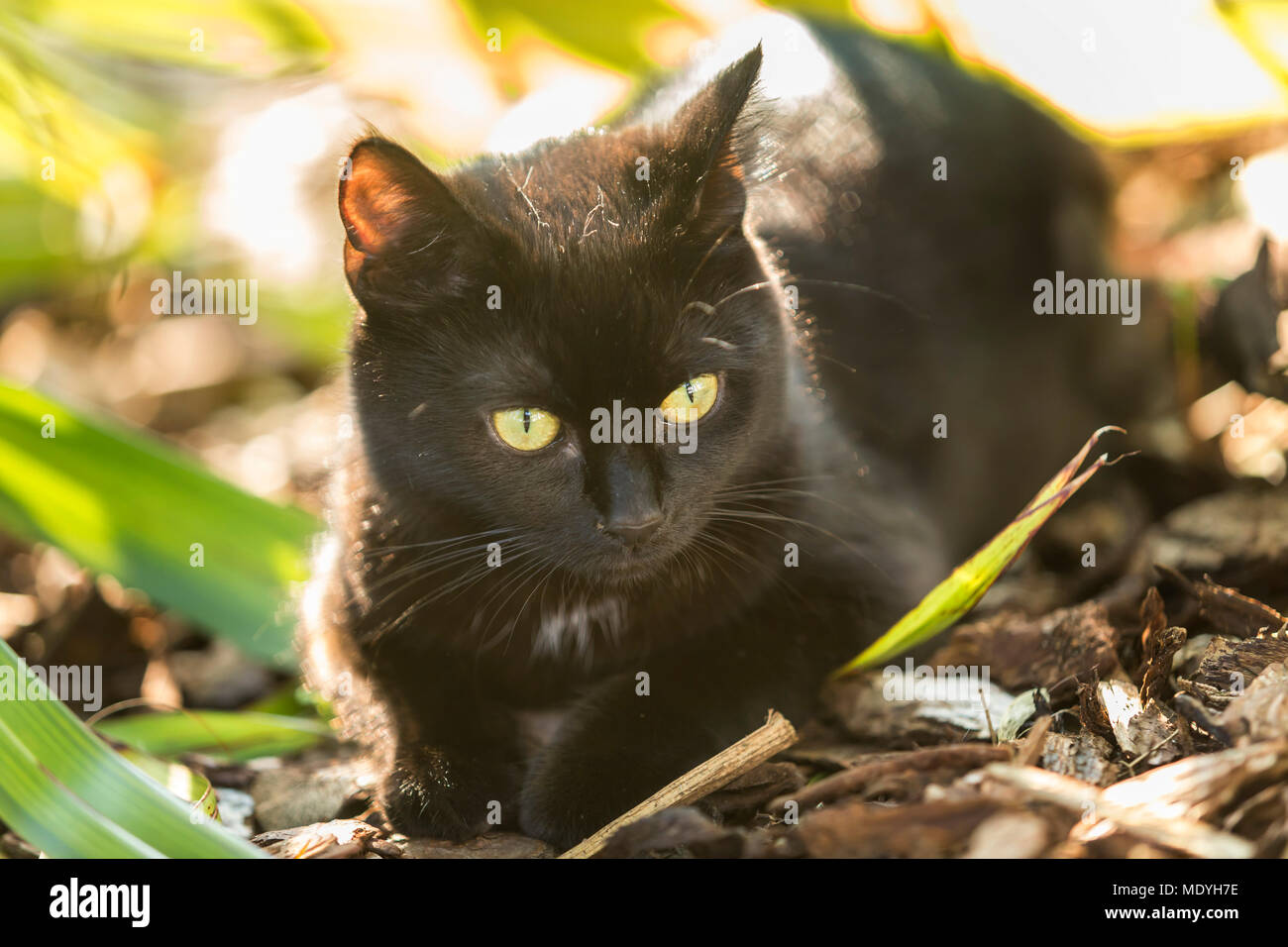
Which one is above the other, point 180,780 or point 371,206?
point 371,206

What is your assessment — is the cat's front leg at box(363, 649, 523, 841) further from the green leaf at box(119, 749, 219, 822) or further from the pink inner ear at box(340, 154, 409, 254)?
the pink inner ear at box(340, 154, 409, 254)

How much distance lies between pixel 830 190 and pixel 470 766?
66.9 inches

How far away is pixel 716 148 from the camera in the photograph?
5.75ft

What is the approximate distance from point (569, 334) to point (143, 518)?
1.38 metres

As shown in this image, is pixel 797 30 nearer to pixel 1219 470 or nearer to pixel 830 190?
pixel 830 190

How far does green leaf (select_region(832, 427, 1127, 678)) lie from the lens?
172 centimetres

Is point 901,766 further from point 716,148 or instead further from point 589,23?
point 589,23

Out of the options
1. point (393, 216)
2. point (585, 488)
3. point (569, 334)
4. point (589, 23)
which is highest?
point (589, 23)

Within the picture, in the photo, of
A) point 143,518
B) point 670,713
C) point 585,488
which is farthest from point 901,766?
point 143,518

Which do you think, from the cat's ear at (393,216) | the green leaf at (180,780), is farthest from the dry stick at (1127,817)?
the green leaf at (180,780)

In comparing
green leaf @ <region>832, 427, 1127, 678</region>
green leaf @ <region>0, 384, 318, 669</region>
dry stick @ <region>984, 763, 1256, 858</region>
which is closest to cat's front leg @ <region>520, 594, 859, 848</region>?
green leaf @ <region>832, 427, 1127, 678</region>

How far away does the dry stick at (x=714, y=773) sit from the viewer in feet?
5.49
